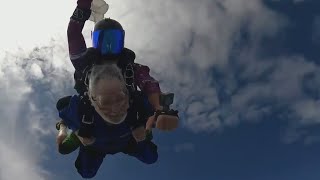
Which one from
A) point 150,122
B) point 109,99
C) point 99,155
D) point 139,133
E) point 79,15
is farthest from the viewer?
point 99,155

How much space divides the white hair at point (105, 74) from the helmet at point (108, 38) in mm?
325

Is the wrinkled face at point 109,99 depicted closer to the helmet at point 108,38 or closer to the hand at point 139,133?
the hand at point 139,133

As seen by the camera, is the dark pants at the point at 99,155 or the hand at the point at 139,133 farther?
the dark pants at the point at 99,155

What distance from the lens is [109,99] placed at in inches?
224

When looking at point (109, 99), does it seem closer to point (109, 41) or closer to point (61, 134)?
point (109, 41)

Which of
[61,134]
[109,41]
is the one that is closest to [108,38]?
[109,41]

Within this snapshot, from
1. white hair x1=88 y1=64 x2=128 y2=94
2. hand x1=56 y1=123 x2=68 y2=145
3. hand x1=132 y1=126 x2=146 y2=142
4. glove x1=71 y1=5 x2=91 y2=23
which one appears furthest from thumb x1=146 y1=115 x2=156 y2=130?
glove x1=71 y1=5 x2=91 y2=23

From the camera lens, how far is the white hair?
5.72 metres

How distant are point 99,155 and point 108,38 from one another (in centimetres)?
182

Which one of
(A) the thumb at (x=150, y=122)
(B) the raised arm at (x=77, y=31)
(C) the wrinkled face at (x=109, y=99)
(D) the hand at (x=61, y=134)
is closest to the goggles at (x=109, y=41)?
(B) the raised arm at (x=77, y=31)

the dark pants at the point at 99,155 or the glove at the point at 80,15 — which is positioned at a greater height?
the glove at the point at 80,15

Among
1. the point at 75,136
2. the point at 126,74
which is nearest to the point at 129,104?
the point at 126,74

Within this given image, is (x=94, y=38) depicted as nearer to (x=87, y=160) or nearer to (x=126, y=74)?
(x=126, y=74)

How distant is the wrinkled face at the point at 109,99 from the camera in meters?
5.68
